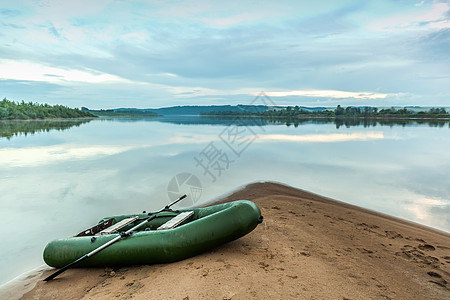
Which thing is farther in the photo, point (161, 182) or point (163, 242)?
point (161, 182)

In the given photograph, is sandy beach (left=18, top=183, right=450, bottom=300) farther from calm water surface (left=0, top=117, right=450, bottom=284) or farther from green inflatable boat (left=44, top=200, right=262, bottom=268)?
calm water surface (left=0, top=117, right=450, bottom=284)

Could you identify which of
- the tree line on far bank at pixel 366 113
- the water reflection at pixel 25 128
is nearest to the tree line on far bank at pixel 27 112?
the water reflection at pixel 25 128

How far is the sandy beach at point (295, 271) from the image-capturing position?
3.30 meters

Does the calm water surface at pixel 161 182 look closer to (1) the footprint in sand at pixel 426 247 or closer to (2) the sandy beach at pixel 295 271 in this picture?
(2) the sandy beach at pixel 295 271

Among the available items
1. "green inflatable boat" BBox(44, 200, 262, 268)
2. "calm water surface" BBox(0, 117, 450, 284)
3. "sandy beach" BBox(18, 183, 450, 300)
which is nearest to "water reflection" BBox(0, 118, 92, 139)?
"calm water surface" BBox(0, 117, 450, 284)

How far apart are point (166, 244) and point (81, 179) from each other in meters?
10.3

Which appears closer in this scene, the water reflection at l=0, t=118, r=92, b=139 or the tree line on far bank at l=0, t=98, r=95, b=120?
the water reflection at l=0, t=118, r=92, b=139

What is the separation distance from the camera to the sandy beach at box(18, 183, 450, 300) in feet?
10.8

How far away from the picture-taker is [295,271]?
3705mm

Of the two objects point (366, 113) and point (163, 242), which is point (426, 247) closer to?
point (163, 242)

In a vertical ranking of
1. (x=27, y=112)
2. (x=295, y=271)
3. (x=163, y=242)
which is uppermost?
(x=27, y=112)

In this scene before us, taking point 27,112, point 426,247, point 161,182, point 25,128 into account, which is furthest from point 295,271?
point 27,112

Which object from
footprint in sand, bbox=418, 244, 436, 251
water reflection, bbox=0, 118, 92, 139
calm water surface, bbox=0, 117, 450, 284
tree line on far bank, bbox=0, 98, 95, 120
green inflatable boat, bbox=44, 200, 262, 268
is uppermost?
tree line on far bank, bbox=0, 98, 95, 120

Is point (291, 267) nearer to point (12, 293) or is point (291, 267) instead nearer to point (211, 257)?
point (211, 257)
